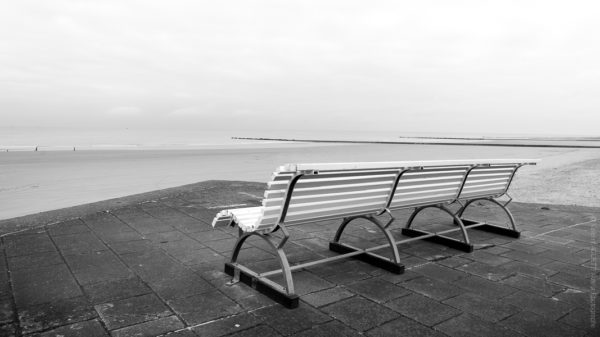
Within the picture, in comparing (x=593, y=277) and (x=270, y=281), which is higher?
(x=270, y=281)

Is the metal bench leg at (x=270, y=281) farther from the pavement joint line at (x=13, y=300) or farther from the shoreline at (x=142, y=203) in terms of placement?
the shoreline at (x=142, y=203)

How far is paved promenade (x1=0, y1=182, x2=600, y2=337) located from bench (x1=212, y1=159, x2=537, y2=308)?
0.15m

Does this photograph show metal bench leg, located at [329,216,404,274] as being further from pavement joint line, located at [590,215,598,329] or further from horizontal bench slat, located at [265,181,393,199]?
pavement joint line, located at [590,215,598,329]

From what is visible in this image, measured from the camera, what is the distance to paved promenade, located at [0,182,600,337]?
3057mm

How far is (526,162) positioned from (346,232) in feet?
8.39

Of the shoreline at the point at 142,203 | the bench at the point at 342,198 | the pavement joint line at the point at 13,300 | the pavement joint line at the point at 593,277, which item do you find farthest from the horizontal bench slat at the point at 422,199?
the shoreline at the point at 142,203

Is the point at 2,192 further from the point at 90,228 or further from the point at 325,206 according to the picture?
the point at 325,206

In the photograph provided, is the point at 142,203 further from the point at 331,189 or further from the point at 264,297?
the point at 331,189

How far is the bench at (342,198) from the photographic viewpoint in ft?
11.2

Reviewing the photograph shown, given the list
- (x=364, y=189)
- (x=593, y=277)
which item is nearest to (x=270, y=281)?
(x=364, y=189)

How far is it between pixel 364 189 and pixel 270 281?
1183 mm

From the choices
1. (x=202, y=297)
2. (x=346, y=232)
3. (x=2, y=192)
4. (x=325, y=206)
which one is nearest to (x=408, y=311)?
(x=325, y=206)

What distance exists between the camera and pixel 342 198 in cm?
385

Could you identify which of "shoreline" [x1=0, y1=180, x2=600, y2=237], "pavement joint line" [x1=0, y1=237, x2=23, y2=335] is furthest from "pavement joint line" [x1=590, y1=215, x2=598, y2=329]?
"pavement joint line" [x1=0, y1=237, x2=23, y2=335]
